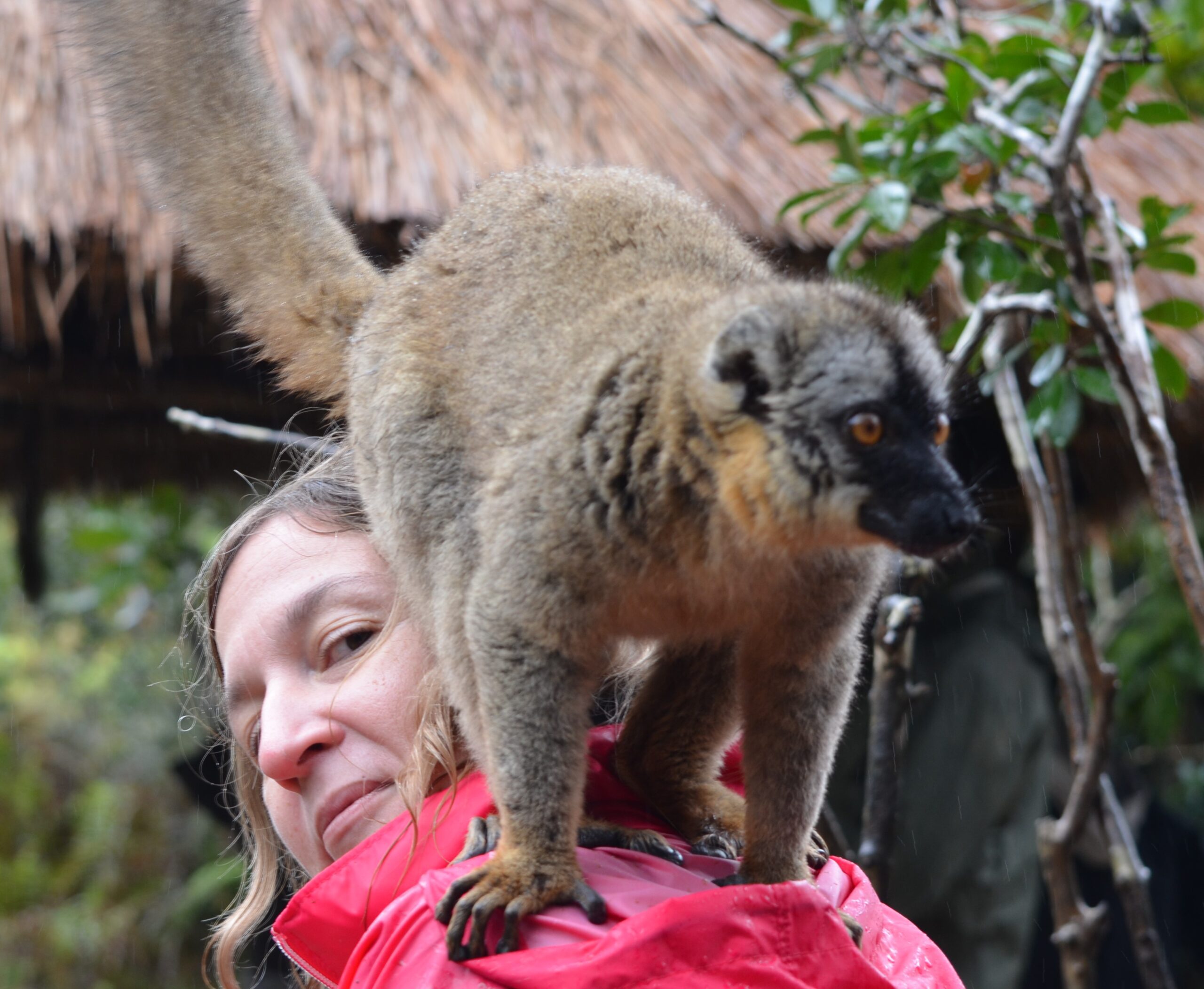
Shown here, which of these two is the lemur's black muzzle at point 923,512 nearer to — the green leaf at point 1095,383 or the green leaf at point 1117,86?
the green leaf at point 1095,383

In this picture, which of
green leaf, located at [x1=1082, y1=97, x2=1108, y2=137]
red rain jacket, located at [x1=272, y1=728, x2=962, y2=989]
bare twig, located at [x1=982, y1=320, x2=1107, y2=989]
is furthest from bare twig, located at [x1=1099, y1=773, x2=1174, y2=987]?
green leaf, located at [x1=1082, y1=97, x2=1108, y2=137]

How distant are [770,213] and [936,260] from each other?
6.03 ft

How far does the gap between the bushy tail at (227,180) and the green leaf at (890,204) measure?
1117 millimetres

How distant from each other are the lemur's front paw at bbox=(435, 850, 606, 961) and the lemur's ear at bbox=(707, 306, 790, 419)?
2.40 feet

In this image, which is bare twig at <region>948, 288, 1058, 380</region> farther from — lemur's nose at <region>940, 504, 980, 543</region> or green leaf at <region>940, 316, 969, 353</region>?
lemur's nose at <region>940, 504, 980, 543</region>

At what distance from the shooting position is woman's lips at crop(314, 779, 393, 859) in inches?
83.4

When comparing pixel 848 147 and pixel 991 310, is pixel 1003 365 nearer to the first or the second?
pixel 991 310

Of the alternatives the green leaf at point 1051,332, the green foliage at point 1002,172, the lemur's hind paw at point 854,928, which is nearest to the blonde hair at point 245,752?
the lemur's hind paw at point 854,928

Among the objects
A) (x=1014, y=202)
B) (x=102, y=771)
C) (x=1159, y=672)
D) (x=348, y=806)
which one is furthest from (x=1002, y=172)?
(x=102, y=771)

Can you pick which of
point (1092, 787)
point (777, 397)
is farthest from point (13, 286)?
point (1092, 787)

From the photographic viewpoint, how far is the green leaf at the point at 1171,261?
2.83 metres

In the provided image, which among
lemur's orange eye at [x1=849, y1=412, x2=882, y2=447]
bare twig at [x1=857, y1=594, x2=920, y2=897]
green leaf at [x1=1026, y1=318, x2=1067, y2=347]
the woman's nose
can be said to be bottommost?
bare twig at [x1=857, y1=594, x2=920, y2=897]

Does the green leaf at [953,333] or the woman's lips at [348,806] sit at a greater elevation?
the green leaf at [953,333]

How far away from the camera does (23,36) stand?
205 inches
